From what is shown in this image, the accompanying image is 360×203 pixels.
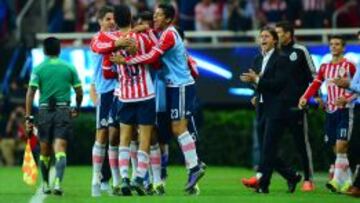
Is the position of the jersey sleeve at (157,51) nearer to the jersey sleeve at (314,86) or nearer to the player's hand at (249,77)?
the player's hand at (249,77)

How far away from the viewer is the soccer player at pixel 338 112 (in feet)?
65.3

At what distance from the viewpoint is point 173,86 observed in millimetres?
18531

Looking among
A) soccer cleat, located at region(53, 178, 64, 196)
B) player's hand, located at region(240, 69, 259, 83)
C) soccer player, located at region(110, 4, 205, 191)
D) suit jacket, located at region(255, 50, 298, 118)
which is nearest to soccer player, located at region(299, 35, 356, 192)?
suit jacket, located at region(255, 50, 298, 118)

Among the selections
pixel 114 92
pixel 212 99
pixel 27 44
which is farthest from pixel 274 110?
pixel 27 44

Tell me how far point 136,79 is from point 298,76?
3.12m

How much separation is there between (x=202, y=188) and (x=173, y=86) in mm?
2687

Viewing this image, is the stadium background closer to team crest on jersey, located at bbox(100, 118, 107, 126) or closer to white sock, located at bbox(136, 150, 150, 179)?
team crest on jersey, located at bbox(100, 118, 107, 126)

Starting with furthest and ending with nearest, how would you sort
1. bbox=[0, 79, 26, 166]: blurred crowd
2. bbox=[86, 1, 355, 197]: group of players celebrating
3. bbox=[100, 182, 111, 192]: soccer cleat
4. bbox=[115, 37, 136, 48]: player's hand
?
bbox=[0, 79, 26, 166]: blurred crowd < bbox=[100, 182, 111, 192]: soccer cleat < bbox=[86, 1, 355, 197]: group of players celebrating < bbox=[115, 37, 136, 48]: player's hand

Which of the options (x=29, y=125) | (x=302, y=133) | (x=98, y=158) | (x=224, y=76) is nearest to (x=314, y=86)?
(x=302, y=133)

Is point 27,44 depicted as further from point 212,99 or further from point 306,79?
point 306,79

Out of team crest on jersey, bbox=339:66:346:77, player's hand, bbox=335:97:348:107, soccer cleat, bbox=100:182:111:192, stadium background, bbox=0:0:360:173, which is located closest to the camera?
soccer cleat, bbox=100:182:111:192

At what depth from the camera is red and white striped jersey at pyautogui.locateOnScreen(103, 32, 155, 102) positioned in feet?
59.5

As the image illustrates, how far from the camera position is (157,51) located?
59.6ft

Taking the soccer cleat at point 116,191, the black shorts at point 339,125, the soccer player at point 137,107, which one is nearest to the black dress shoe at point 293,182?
the black shorts at point 339,125
